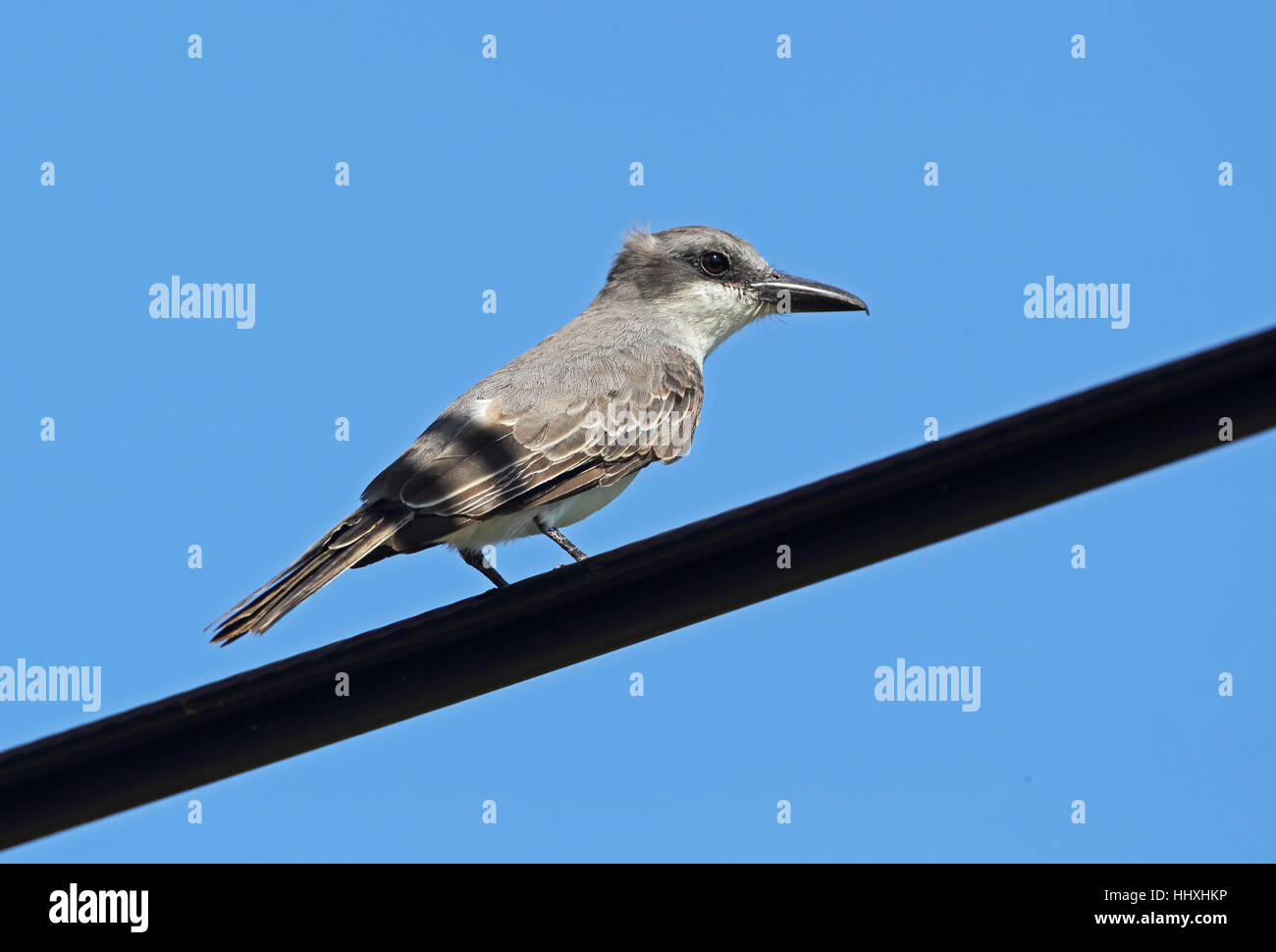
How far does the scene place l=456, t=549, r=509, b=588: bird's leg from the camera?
330 inches

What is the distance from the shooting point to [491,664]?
472 centimetres

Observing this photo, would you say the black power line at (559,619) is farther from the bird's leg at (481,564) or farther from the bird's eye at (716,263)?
Answer: the bird's eye at (716,263)

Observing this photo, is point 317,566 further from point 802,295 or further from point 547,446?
point 802,295

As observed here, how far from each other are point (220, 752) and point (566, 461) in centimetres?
368

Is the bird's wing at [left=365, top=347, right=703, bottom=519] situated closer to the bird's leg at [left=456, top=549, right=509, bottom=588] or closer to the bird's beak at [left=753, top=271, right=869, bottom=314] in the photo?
the bird's leg at [left=456, top=549, right=509, bottom=588]

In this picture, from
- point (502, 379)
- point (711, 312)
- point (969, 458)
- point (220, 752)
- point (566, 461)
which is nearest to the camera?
point (969, 458)

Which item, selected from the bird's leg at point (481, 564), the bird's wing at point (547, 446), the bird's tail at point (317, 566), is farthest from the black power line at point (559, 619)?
the bird's leg at point (481, 564)

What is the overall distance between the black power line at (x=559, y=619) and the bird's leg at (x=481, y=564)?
3536 millimetres

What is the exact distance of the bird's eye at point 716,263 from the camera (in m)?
10.3

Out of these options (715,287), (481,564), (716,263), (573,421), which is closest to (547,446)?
(573,421)

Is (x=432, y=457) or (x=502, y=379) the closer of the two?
(x=432, y=457)

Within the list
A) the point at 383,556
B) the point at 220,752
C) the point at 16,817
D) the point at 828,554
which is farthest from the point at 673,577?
the point at 383,556
